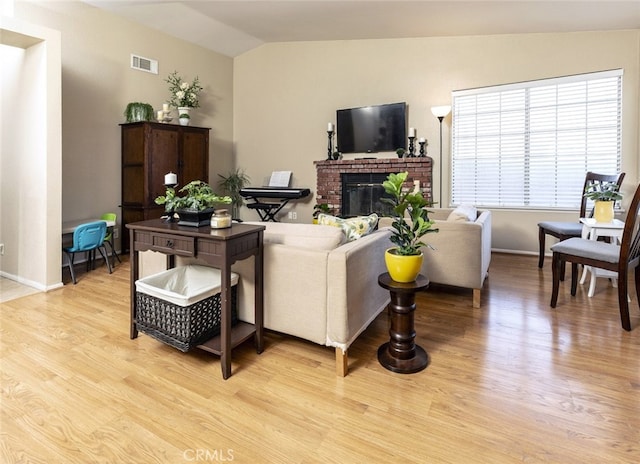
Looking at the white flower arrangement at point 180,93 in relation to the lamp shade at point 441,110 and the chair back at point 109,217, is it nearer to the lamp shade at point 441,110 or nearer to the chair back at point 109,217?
the chair back at point 109,217

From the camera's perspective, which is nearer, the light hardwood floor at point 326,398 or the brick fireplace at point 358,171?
the light hardwood floor at point 326,398

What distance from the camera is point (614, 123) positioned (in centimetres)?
432

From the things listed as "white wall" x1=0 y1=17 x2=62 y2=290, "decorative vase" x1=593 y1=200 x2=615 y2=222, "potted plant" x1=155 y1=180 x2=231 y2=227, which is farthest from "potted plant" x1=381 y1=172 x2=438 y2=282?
"white wall" x1=0 y1=17 x2=62 y2=290

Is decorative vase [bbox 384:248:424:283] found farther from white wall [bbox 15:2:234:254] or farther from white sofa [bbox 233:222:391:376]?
white wall [bbox 15:2:234:254]

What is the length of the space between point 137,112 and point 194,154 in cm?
90

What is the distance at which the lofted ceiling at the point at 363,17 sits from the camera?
12.7ft

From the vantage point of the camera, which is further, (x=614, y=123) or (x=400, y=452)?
(x=614, y=123)

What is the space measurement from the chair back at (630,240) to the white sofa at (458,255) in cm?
88

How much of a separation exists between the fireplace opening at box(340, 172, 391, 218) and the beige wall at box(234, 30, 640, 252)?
68cm

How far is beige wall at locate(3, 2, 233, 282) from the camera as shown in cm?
429

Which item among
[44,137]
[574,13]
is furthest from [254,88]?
[574,13]

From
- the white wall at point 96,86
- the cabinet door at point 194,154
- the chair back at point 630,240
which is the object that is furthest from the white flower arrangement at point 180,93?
the chair back at point 630,240

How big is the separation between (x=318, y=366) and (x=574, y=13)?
4461mm

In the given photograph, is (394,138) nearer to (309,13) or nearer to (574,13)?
(309,13)
